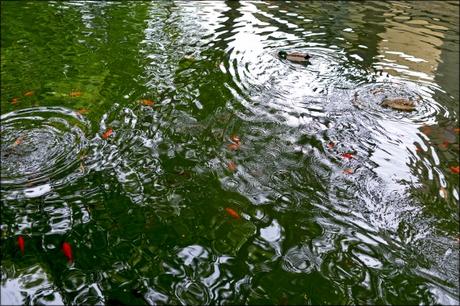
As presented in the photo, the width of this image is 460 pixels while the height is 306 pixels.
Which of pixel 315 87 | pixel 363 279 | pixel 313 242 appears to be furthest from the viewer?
pixel 315 87

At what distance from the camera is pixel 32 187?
417 cm

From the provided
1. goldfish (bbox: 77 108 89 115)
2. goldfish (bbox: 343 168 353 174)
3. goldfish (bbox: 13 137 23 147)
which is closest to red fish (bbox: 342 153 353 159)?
goldfish (bbox: 343 168 353 174)

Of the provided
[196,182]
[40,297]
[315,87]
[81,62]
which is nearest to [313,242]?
[196,182]

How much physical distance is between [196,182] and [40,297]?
1.81 m

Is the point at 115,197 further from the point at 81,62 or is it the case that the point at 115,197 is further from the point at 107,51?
the point at 107,51

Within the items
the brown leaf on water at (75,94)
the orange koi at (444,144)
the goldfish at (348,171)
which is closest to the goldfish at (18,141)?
the brown leaf on water at (75,94)

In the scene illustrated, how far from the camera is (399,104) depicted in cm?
629

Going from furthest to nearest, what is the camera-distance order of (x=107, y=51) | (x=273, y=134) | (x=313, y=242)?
(x=107, y=51), (x=273, y=134), (x=313, y=242)

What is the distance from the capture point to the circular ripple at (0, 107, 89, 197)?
167 inches

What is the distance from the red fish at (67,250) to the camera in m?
3.53

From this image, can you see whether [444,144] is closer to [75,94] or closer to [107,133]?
[107,133]

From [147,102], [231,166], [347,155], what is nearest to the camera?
[231,166]

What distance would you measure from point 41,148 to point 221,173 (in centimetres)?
201

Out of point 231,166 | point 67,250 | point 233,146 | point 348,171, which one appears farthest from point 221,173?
point 67,250
